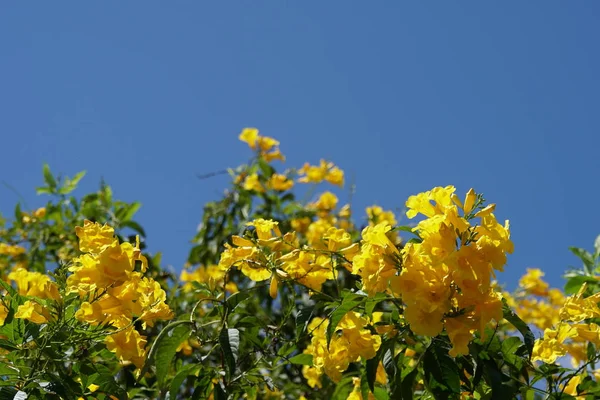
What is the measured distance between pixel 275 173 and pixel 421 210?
317 centimetres

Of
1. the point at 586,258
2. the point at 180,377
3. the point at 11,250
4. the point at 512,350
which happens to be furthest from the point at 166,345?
the point at 11,250

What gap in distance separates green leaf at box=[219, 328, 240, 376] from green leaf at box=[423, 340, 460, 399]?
45 centimetres

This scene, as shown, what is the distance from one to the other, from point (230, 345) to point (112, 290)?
0.32m

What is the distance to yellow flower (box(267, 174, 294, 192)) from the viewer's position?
4.76 meters

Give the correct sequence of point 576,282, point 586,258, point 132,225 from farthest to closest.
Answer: point 132,225 < point 586,258 < point 576,282

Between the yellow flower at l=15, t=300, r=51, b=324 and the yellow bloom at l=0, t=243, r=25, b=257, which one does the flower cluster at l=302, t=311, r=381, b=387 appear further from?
the yellow bloom at l=0, t=243, r=25, b=257

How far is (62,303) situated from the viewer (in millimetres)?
1686

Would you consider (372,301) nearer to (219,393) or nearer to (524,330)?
(524,330)

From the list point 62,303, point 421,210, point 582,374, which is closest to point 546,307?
point 582,374

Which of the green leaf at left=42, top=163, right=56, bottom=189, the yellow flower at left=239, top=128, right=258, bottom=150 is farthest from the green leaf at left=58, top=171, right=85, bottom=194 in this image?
the yellow flower at left=239, top=128, right=258, bottom=150

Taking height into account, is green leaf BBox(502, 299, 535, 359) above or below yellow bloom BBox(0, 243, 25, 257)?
below

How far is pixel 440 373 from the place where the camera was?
158 cm

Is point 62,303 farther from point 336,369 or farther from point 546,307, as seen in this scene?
point 546,307

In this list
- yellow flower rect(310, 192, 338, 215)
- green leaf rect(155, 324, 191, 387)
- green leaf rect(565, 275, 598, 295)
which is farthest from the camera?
yellow flower rect(310, 192, 338, 215)
